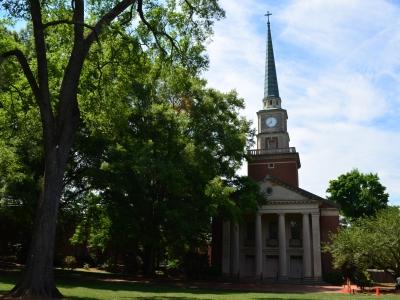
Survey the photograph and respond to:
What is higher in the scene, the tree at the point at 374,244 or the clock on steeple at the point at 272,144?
the clock on steeple at the point at 272,144

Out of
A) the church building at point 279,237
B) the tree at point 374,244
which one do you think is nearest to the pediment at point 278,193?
the church building at point 279,237

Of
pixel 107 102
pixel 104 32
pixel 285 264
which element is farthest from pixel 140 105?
pixel 285 264

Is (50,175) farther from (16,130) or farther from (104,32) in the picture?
(16,130)

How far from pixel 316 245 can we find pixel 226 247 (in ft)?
27.1

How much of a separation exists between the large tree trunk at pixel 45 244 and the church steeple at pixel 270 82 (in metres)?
42.5

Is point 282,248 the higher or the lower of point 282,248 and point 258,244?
the lower

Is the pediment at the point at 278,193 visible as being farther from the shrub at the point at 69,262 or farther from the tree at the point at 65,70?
the tree at the point at 65,70

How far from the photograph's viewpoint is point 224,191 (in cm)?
3200

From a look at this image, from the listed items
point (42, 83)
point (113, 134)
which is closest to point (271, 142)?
point (113, 134)

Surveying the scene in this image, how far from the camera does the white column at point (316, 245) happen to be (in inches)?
1579

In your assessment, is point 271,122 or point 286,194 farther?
point 271,122

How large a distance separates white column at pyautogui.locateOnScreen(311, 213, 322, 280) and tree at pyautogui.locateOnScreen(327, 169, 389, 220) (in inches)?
865

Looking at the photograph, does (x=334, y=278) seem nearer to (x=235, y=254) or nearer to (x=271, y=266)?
(x=271, y=266)

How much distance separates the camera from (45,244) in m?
14.1
